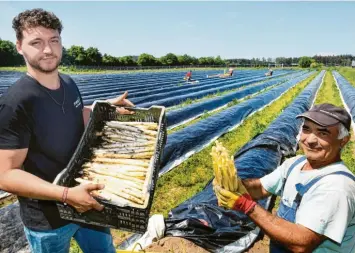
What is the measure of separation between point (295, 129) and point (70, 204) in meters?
9.68

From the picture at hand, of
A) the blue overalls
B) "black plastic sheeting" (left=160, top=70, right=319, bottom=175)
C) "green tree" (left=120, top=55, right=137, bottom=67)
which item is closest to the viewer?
the blue overalls

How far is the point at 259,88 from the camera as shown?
2920 cm

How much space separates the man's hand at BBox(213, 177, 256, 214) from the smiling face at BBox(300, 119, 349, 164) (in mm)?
631

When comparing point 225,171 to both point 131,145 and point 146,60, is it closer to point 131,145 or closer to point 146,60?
point 131,145

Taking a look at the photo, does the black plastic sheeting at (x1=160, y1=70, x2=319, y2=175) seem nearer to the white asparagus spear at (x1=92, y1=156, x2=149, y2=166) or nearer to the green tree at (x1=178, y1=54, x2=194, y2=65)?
the white asparagus spear at (x1=92, y1=156, x2=149, y2=166)

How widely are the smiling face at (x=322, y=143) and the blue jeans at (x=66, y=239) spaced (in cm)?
206

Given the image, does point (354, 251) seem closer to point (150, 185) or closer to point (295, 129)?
point (150, 185)

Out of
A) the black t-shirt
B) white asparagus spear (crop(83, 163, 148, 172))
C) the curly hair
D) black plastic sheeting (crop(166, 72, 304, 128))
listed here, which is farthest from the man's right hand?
black plastic sheeting (crop(166, 72, 304, 128))

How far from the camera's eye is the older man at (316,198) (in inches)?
87.8

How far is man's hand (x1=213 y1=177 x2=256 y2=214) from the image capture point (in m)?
2.46

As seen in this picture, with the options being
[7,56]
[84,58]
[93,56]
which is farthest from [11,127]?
[7,56]

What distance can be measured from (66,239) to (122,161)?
0.85 m

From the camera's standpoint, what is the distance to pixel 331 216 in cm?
222

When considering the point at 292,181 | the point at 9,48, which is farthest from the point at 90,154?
the point at 9,48
